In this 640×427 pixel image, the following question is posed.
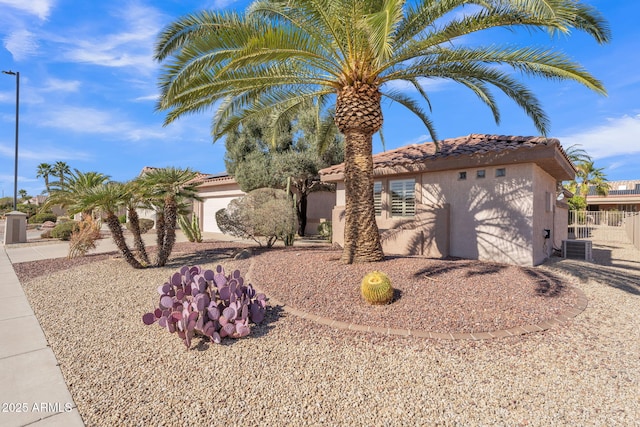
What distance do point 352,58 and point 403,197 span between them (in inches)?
233

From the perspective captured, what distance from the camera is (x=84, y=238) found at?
37.2ft

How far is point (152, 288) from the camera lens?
7254 millimetres

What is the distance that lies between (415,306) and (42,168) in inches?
2870

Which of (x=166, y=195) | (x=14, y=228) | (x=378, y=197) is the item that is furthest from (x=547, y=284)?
(x=14, y=228)


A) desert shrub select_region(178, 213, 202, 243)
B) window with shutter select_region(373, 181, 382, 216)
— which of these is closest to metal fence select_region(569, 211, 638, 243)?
window with shutter select_region(373, 181, 382, 216)

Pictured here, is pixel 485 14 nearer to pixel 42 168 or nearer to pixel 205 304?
pixel 205 304

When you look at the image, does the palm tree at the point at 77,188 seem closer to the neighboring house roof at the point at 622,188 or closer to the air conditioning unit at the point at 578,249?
the air conditioning unit at the point at 578,249

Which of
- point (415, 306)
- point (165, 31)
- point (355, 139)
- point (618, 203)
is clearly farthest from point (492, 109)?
point (618, 203)

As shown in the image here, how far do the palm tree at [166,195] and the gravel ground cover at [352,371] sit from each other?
326 centimetres

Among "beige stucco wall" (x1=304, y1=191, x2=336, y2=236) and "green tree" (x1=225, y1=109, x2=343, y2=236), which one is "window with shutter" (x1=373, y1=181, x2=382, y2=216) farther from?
"beige stucco wall" (x1=304, y1=191, x2=336, y2=236)

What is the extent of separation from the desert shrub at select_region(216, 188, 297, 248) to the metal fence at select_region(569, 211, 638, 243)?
2072 cm

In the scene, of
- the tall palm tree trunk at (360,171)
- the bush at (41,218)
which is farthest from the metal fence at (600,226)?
the bush at (41,218)

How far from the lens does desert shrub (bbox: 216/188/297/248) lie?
11.4 meters

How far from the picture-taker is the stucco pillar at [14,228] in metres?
16.2
